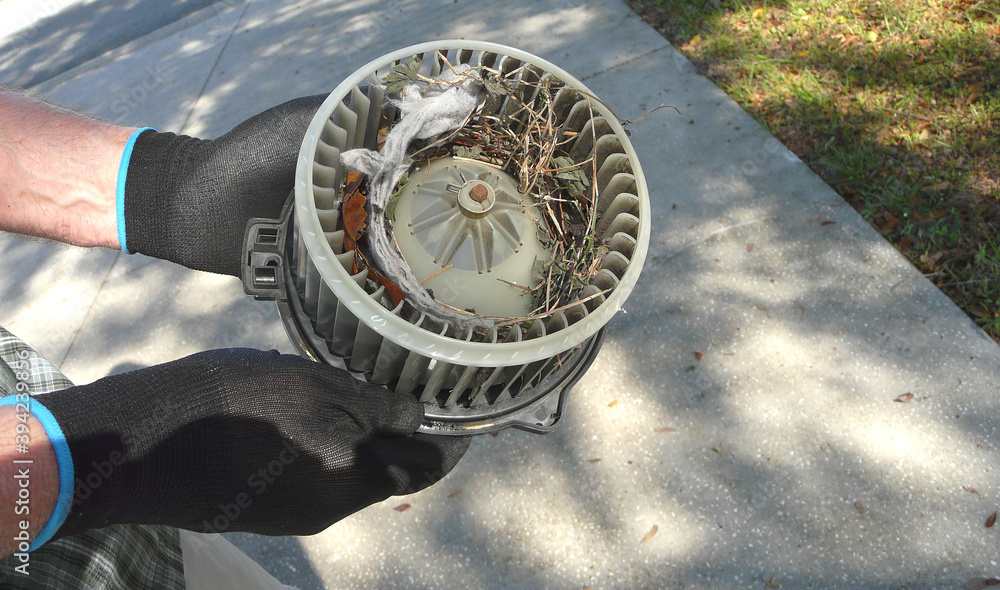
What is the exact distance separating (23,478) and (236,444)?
39cm

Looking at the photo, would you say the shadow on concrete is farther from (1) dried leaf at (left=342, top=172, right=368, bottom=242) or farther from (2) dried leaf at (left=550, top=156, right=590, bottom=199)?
(2) dried leaf at (left=550, top=156, right=590, bottom=199)

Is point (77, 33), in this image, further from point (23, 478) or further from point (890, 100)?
point (890, 100)

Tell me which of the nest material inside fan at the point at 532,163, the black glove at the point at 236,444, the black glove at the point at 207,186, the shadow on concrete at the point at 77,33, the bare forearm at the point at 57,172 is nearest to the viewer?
the black glove at the point at 236,444

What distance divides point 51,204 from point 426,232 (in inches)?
42.1

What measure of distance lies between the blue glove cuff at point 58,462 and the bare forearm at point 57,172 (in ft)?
2.32

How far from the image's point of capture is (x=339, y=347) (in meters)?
1.51

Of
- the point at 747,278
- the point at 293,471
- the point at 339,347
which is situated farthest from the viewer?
the point at 747,278

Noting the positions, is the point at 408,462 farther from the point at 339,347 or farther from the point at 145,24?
the point at 145,24

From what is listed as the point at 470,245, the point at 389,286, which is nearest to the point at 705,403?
the point at 470,245

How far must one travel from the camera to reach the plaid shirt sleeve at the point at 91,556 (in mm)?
1078

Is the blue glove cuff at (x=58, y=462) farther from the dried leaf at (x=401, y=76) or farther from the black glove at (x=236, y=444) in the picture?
the dried leaf at (x=401, y=76)

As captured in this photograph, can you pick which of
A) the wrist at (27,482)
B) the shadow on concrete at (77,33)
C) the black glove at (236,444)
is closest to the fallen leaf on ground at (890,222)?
the black glove at (236,444)

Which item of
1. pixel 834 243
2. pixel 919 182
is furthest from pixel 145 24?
pixel 919 182

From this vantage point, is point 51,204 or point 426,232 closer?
point 426,232
